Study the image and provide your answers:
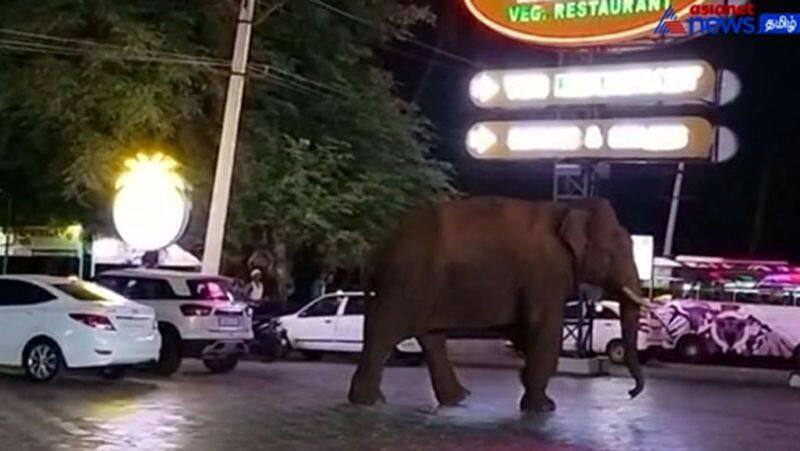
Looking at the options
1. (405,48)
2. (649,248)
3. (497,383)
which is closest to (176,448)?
(497,383)

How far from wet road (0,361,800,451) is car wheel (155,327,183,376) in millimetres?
358

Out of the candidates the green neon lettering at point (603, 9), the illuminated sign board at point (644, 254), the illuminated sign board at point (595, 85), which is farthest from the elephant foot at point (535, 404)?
the illuminated sign board at point (644, 254)

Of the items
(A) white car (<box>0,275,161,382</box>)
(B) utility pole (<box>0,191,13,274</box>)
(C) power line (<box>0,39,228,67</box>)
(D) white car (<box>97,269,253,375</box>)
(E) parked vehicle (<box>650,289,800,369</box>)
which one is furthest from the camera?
(E) parked vehicle (<box>650,289,800,369</box>)

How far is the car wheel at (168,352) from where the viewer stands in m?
23.9

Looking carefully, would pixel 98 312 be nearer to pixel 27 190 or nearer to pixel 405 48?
pixel 27 190

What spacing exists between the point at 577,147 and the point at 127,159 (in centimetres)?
820

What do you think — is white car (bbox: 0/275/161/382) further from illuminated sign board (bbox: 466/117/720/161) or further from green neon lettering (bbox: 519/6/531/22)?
green neon lettering (bbox: 519/6/531/22)

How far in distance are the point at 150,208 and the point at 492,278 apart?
8788mm

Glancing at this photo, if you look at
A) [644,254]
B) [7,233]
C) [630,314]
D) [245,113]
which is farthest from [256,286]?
[630,314]

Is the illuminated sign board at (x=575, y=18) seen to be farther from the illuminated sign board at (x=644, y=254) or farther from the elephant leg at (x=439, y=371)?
the elephant leg at (x=439, y=371)

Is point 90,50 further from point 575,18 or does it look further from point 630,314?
point 630,314

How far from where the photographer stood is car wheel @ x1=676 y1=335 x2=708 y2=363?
3403 cm

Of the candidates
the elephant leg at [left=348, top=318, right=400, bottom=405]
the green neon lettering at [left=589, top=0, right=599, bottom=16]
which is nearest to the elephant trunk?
the elephant leg at [left=348, top=318, right=400, bottom=405]

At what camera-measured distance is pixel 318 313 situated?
100ft
